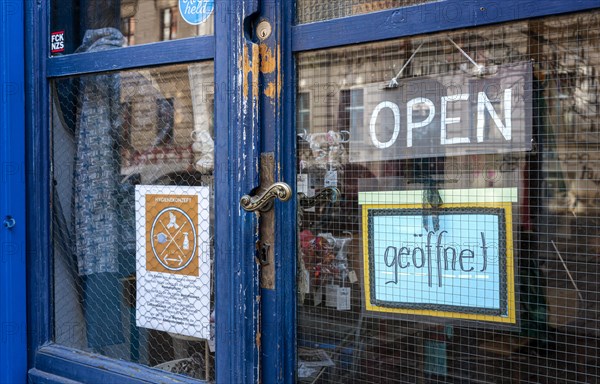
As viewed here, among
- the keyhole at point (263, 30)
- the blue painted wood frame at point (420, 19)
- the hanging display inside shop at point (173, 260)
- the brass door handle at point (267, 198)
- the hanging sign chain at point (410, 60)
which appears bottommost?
the hanging display inside shop at point (173, 260)

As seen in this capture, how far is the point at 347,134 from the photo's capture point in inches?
66.8

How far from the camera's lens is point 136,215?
212 centimetres

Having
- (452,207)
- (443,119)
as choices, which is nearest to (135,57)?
(443,119)

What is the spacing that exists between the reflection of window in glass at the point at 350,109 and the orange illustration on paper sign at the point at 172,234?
0.62m

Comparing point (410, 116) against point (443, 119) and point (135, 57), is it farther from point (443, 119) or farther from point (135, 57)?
point (135, 57)

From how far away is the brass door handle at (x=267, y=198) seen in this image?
64.4 inches

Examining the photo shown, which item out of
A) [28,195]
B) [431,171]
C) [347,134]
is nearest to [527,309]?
[431,171]

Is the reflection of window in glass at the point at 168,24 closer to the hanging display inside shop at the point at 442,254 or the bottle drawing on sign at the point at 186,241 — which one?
the bottle drawing on sign at the point at 186,241

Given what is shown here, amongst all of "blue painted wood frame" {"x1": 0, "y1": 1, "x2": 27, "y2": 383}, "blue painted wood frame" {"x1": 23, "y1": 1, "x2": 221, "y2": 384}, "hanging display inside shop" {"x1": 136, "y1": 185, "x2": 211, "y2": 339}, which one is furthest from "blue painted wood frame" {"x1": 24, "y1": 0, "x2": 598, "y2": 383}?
"blue painted wood frame" {"x1": 0, "y1": 1, "x2": 27, "y2": 383}

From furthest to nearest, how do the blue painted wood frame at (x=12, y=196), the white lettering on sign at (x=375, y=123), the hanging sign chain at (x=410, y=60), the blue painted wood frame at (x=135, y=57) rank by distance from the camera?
the blue painted wood frame at (x=12, y=196)
the blue painted wood frame at (x=135, y=57)
the white lettering on sign at (x=375, y=123)
the hanging sign chain at (x=410, y=60)

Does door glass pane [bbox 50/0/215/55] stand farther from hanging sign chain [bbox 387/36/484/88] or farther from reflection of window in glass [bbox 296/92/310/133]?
hanging sign chain [bbox 387/36/484/88]

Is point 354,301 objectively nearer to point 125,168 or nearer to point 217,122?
point 217,122

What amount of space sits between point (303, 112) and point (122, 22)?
97 centimetres

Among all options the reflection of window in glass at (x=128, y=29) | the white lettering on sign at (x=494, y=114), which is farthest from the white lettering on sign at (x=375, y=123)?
the reflection of window in glass at (x=128, y=29)
